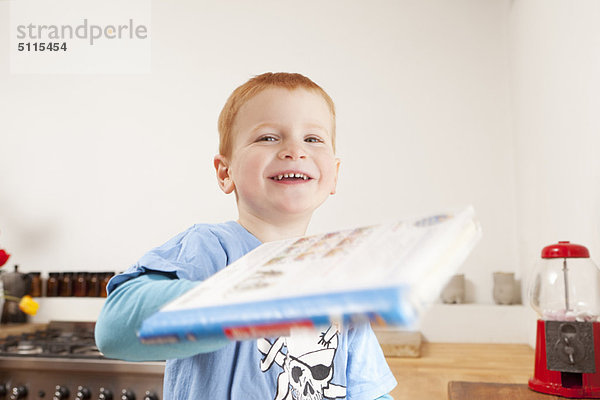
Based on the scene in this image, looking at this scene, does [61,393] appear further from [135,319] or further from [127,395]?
[135,319]

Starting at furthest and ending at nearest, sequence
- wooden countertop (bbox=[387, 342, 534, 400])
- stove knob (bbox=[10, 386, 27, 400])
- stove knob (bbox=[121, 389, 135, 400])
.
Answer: stove knob (bbox=[10, 386, 27, 400]), stove knob (bbox=[121, 389, 135, 400]), wooden countertop (bbox=[387, 342, 534, 400])

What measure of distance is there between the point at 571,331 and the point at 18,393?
68.1 inches

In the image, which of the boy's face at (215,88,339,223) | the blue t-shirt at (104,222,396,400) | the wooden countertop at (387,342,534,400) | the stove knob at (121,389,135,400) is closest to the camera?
the blue t-shirt at (104,222,396,400)

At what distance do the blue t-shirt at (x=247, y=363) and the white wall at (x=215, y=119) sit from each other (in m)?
1.69

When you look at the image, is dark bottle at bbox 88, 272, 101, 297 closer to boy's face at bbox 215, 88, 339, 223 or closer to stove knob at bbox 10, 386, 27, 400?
stove knob at bbox 10, 386, 27, 400

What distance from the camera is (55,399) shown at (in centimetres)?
180

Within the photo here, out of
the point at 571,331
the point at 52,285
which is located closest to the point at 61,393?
the point at 52,285

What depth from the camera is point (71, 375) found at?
71.8 inches

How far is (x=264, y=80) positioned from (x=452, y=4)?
6.64 feet

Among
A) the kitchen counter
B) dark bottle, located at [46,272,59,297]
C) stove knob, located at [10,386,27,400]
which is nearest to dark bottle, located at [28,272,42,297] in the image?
dark bottle, located at [46,272,59,297]

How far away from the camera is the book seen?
27 cm

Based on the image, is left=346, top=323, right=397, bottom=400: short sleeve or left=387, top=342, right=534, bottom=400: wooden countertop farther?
left=387, top=342, right=534, bottom=400: wooden countertop

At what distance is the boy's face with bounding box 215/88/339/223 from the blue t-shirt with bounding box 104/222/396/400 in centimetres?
6

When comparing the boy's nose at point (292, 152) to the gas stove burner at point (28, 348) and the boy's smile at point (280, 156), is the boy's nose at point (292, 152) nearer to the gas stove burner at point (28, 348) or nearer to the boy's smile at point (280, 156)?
the boy's smile at point (280, 156)
